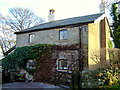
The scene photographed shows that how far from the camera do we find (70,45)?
47.8 feet

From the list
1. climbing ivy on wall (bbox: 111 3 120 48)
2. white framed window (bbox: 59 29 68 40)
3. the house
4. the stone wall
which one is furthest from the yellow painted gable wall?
climbing ivy on wall (bbox: 111 3 120 48)

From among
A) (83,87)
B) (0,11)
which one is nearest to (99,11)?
(83,87)

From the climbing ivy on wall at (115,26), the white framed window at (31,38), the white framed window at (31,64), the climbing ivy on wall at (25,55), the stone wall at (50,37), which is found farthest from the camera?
the climbing ivy on wall at (115,26)

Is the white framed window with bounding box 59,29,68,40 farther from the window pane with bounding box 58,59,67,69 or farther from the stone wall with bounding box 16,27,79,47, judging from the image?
the window pane with bounding box 58,59,67,69

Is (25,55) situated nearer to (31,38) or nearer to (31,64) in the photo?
(31,64)

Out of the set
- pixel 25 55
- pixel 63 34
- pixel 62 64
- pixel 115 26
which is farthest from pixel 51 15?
pixel 62 64

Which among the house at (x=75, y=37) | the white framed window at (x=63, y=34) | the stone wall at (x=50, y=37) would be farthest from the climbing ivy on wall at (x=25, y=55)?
the white framed window at (x=63, y=34)

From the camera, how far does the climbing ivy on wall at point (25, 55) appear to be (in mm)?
14617

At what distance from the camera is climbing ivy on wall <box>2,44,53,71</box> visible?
48.0 feet

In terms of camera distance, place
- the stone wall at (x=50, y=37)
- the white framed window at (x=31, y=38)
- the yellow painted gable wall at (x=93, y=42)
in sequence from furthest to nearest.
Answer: the white framed window at (x=31, y=38), the stone wall at (x=50, y=37), the yellow painted gable wall at (x=93, y=42)

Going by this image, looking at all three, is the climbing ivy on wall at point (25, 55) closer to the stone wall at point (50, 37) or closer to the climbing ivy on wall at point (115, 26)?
the stone wall at point (50, 37)

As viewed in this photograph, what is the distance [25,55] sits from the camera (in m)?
15.2

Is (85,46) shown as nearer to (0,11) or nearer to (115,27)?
(115,27)

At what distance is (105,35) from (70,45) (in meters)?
5.83
